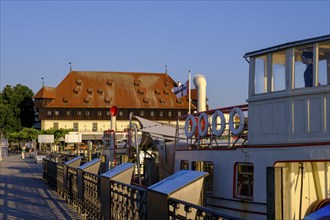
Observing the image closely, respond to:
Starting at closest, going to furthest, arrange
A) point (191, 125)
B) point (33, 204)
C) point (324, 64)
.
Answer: point (324, 64) < point (191, 125) < point (33, 204)

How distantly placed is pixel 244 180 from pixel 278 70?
2.81m

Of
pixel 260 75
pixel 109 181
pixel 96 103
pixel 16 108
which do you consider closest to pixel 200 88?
pixel 260 75

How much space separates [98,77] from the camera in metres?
112

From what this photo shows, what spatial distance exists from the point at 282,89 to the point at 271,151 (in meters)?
1.37

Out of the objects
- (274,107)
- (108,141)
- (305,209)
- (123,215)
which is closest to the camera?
(123,215)

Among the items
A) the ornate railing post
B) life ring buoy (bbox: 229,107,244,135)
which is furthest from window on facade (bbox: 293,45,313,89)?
the ornate railing post

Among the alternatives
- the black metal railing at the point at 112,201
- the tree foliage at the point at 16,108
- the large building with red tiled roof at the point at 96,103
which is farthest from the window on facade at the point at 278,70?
the tree foliage at the point at 16,108

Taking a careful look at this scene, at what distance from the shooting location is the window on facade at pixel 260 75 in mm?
12500

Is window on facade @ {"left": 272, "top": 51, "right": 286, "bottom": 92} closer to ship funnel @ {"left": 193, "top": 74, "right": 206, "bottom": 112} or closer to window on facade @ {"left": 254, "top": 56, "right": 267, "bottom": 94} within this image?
window on facade @ {"left": 254, "top": 56, "right": 267, "bottom": 94}

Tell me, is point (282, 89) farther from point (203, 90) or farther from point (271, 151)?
point (203, 90)

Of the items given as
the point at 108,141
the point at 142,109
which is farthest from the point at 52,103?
the point at 108,141

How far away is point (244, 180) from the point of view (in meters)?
13.1

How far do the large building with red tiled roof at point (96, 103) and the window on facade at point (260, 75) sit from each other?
94560 mm

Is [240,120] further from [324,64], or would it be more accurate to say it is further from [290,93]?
[324,64]
